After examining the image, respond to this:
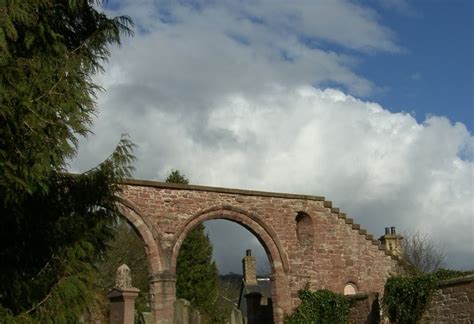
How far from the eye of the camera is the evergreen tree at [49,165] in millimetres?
7121

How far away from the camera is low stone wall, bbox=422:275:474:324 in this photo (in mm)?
13695

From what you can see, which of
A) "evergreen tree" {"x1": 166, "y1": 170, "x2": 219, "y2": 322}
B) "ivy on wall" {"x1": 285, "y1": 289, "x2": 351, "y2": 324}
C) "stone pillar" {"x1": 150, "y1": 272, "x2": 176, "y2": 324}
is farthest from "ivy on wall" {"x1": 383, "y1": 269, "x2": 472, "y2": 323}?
"evergreen tree" {"x1": 166, "y1": 170, "x2": 219, "y2": 322}

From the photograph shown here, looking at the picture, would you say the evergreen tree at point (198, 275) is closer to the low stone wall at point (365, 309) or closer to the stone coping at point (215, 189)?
the stone coping at point (215, 189)

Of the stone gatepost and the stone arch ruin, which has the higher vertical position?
the stone arch ruin

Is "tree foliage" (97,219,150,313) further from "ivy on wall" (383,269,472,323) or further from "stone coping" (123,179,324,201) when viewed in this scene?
"ivy on wall" (383,269,472,323)

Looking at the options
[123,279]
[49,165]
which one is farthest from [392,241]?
[49,165]

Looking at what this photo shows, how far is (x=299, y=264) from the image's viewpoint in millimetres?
21188

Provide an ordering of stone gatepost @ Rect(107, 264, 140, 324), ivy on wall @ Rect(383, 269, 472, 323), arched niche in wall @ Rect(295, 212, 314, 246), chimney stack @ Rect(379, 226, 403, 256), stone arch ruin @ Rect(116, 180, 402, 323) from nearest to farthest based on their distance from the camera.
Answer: stone gatepost @ Rect(107, 264, 140, 324) < ivy on wall @ Rect(383, 269, 472, 323) < stone arch ruin @ Rect(116, 180, 402, 323) < arched niche in wall @ Rect(295, 212, 314, 246) < chimney stack @ Rect(379, 226, 403, 256)

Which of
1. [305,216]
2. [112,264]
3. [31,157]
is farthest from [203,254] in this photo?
[31,157]

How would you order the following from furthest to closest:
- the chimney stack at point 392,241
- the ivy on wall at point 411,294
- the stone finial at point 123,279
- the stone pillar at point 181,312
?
the chimney stack at point 392,241 → the ivy on wall at point 411,294 → the stone pillar at point 181,312 → the stone finial at point 123,279

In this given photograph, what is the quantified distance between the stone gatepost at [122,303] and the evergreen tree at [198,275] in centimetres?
1745

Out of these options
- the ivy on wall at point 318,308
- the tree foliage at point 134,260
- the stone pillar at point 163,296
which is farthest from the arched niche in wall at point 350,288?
the tree foliage at point 134,260

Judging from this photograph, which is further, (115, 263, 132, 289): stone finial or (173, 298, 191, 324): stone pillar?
(173, 298, 191, 324): stone pillar

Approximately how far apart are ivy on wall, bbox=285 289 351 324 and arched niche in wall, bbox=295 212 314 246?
178 centimetres
